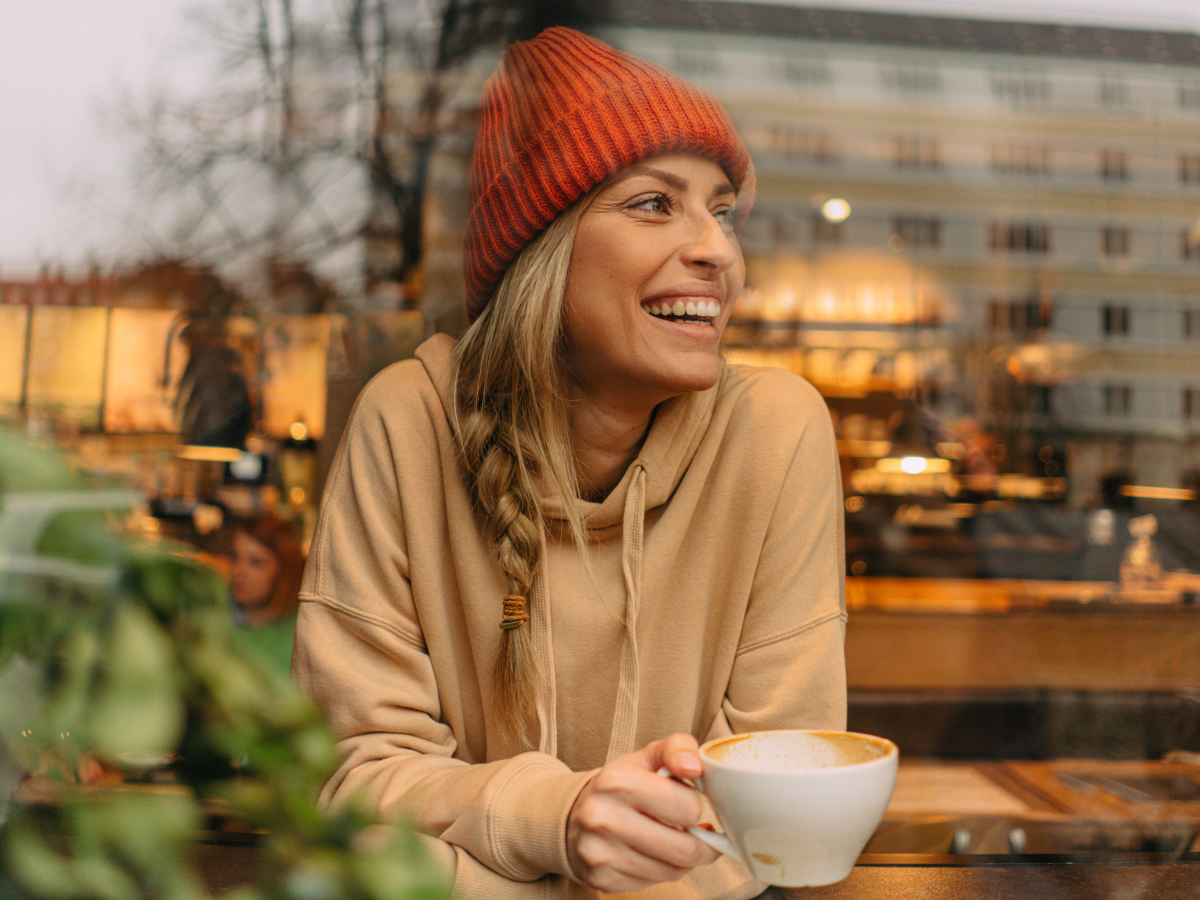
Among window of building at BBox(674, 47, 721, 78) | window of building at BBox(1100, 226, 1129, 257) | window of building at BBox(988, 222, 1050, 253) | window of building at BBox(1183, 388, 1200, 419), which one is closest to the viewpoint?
window of building at BBox(674, 47, 721, 78)

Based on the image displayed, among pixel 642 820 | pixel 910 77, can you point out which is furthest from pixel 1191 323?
pixel 642 820

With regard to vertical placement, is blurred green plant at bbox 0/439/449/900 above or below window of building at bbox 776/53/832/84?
below

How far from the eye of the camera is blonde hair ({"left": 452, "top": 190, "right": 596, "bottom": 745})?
0.90 m

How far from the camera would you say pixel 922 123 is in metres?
7.99

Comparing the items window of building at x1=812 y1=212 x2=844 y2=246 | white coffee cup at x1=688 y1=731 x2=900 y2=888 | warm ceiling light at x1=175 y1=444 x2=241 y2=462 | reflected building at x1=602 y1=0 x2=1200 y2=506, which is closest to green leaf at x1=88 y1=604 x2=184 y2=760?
white coffee cup at x1=688 y1=731 x2=900 y2=888

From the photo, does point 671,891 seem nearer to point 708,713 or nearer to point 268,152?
point 708,713

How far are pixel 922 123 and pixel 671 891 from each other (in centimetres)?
848

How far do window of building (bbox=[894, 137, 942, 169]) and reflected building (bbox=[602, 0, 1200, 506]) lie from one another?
0.02m

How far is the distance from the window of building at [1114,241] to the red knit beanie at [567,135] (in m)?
8.84

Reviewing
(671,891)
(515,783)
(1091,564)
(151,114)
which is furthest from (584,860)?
(1091,564)

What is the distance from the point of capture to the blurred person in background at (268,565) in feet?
6.90

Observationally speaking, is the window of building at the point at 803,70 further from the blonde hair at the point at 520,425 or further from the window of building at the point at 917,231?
the blonde hair at the point at 520,425

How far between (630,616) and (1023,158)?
9138mm

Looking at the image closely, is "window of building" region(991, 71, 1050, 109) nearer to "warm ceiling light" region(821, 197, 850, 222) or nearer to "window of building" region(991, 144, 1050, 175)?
"window of building" region(991, 144, 1050, 175)
